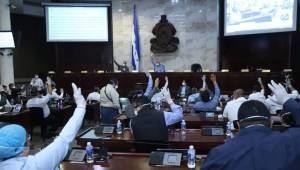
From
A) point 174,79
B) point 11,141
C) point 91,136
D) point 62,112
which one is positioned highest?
point 11,141

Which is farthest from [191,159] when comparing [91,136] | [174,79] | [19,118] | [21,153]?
[174,79]

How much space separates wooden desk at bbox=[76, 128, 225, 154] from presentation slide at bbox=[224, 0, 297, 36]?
7.75 metres

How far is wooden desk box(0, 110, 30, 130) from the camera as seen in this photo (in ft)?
22.6

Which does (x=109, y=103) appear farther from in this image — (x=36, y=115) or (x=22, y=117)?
(x=22, y=117)

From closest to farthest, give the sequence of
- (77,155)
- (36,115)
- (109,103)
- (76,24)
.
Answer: (77,155)
(109,103)
(36,115)
(76,24)

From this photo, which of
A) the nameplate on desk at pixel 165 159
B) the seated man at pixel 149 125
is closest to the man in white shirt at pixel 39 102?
the seated man at pixel 149 125

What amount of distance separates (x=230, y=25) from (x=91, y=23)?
18.4 feet

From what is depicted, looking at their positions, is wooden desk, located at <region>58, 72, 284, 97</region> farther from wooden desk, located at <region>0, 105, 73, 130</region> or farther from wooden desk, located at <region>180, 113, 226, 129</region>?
wooden desk, located at <region>180, 113, 226, 129</region>

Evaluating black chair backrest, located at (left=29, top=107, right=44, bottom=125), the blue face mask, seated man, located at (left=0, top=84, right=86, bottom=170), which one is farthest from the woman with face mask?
the blue face mask

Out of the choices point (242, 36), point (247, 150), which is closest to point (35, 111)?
point (247, 150)

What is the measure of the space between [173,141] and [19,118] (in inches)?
174

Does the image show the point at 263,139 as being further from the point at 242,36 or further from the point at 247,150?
the point at 242,36

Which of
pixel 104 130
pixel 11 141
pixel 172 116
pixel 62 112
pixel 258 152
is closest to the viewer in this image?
pixel 258 152

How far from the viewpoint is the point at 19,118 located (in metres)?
7.02
